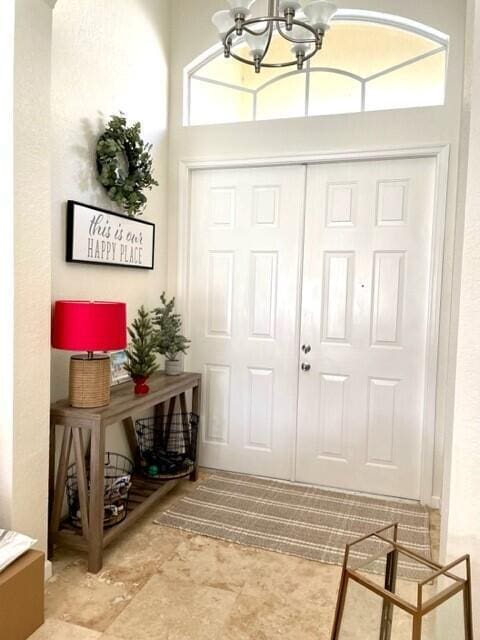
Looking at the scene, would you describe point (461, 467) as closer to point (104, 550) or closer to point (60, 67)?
point (104, 550)

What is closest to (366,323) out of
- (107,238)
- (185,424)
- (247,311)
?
(247,311)

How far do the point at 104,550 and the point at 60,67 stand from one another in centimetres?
238

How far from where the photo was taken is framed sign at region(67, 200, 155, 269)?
2381 millimetres

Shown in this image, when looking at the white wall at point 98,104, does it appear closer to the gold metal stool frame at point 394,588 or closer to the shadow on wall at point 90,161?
A: the shadow on wall at point 90,161

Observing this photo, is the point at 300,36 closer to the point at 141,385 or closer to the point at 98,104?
the point at 98,104

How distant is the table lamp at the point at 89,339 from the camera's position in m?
2.03

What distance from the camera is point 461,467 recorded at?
1287 millimetres

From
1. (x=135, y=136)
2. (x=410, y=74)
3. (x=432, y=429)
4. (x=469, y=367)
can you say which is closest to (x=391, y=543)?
(x=469, y=367)

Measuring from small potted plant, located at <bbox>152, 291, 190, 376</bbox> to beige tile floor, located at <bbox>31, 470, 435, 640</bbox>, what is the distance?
3.38 ft

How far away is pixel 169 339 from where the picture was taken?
2.95m

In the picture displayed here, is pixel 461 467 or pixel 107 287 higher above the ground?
pixel 107 287

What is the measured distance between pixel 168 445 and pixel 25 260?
6.16 ft

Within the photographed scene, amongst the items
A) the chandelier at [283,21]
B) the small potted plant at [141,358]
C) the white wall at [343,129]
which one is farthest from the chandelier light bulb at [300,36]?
the small potted plant at [141,358]

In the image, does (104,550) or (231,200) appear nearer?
(104,550)
